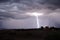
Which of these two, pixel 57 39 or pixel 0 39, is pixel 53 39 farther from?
pixel 0 39

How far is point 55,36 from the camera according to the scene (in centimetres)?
3359

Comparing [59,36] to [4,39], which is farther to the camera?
[4,39]

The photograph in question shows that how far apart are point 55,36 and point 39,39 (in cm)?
418

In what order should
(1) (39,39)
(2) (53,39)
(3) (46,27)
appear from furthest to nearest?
(3) (46,27) < (1) (39,39) < (2) (53,39)

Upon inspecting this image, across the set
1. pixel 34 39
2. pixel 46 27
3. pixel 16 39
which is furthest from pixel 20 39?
pixel 46 27

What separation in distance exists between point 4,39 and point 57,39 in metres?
12.4

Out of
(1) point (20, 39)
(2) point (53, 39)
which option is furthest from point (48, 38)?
(1) point (20, 39)

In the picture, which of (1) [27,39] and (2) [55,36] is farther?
(1) [27,39]

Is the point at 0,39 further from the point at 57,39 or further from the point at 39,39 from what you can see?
the point at 57,39

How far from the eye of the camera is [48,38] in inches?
1313

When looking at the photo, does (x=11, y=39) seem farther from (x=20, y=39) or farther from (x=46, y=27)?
(x=46, y=27)

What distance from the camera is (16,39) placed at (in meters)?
37.8

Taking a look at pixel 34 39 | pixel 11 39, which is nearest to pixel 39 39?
pixel 34 39

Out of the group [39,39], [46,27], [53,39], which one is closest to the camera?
[53,39]
